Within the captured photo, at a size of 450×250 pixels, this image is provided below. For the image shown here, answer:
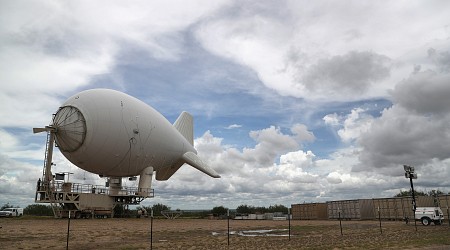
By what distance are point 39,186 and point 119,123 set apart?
12336mm

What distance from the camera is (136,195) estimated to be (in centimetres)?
5469

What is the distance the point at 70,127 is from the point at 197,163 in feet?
76.3

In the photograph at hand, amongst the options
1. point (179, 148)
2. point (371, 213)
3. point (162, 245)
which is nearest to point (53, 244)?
point (162, 245)

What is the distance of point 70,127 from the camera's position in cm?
4369

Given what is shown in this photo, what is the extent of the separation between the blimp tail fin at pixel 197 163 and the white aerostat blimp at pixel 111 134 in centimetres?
572

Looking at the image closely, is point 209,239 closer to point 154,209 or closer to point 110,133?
point 110,133

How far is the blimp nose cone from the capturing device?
143ft

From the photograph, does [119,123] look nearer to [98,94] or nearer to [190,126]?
[98,94]

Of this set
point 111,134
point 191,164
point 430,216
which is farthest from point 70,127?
point 430,216

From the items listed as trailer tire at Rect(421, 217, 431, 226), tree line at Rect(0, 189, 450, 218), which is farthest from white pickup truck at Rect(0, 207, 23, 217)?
trailer tire at Rect(421, 217, 431, 226)

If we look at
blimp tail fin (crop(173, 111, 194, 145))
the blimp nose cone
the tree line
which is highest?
blimp tail fin (crop(173, 111, 194, 145))

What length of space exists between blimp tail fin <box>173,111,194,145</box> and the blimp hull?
→ 48.7 feet

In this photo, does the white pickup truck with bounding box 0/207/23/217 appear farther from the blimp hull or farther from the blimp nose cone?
the blimp nose cone

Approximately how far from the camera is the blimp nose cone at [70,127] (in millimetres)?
43438
